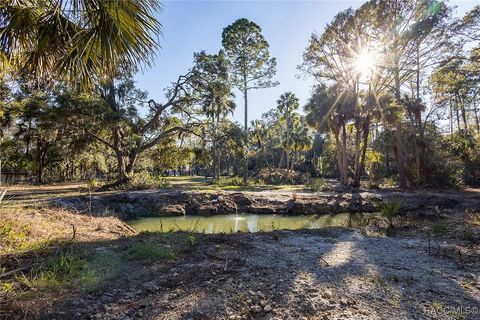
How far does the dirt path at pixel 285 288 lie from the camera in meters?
2.75

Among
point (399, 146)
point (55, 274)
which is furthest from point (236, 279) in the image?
point (399, 146)

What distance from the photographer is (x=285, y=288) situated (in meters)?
3.27

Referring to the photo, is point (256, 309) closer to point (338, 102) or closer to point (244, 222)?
point (244, 222)

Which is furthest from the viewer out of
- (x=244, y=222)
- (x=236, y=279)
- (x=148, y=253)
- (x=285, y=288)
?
(x=244, y=222)

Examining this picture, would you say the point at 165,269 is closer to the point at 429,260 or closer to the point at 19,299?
the point at 19,299

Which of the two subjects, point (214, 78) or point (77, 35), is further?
A: point (214, 78)

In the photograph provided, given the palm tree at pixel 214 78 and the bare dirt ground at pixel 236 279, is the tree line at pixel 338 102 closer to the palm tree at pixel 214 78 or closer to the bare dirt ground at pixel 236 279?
the palm tree at pixel 214 78

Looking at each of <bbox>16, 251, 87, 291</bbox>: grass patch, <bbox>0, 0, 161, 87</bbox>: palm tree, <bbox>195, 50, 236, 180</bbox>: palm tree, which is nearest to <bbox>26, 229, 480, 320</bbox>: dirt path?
<bbox>16, 251, 87, 291</bbox>: grass patch

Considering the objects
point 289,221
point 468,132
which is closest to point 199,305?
point 289,221

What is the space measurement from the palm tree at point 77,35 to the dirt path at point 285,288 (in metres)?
2.64

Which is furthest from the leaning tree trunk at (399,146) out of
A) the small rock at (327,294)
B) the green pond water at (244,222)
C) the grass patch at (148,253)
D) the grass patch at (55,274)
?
the grass patch at (55,274)

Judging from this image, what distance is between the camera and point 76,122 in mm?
17625

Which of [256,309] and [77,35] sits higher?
[77,35]

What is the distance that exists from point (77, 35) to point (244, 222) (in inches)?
369
